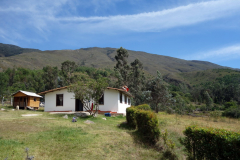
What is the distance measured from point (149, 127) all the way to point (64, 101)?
1453cm

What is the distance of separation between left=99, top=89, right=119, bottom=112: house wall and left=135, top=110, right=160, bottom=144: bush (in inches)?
398

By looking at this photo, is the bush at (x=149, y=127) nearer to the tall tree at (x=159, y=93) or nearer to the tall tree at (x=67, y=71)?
the tall tree at (x=159, y=93)

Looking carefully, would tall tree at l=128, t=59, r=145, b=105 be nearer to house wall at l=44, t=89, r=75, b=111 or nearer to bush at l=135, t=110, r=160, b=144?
house wall at l=44, t=89, r=75, b=111

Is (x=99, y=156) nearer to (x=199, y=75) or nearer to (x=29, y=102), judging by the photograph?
(x=29, y=102)

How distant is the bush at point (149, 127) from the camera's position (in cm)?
813

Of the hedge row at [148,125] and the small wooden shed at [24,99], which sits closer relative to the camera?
the hedge row at [148,125]

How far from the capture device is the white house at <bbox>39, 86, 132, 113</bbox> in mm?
19734

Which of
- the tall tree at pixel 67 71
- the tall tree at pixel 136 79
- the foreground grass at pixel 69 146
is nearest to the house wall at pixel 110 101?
the foreground grass at pixel 69 146

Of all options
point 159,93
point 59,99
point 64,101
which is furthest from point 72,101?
point 159,93

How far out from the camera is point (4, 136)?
7.90 m

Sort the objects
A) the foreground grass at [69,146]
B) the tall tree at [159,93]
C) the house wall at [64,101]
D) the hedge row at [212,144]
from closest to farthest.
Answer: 1. the hedge row at [212,144]
2. the foreground grass at [69,146]
3. the house wall at [64,101]
4. the tall tree at [159,93]

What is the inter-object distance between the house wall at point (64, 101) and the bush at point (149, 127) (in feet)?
41.9

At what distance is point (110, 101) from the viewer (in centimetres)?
1981

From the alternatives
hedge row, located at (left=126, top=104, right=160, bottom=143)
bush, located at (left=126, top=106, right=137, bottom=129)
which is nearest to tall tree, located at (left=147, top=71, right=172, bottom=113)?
bush, located at (left=126, top=106, right=137, bottom=129)
